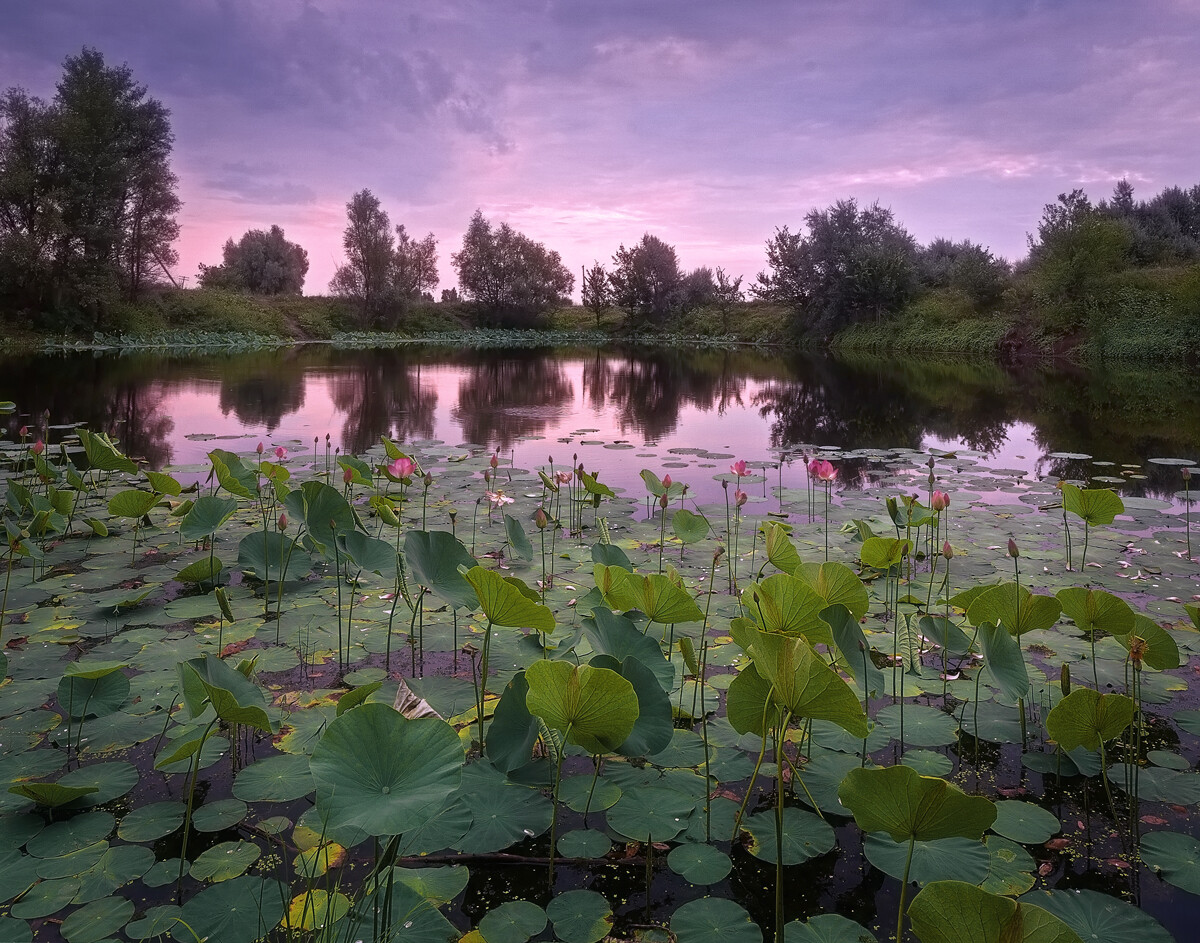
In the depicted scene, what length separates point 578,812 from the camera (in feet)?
5.82

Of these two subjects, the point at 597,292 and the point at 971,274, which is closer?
the point at 971,274

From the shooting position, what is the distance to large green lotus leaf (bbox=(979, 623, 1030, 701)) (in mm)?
1906

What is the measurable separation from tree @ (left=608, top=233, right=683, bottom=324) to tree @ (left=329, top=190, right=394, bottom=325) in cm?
1621

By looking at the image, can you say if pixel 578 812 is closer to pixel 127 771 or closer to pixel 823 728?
pixel 823 728

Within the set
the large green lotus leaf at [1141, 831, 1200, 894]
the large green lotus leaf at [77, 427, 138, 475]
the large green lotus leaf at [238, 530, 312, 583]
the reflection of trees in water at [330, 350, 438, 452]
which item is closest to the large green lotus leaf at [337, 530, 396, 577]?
the large green lotus leaf at [238, 530, 312, 583]

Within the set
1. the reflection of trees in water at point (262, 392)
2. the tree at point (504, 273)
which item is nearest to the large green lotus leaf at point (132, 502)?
the reflection of trees in water at point (262, 392)

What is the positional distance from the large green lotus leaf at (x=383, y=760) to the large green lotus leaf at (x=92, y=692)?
1196mm

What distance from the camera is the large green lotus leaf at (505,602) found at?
175 centimetres

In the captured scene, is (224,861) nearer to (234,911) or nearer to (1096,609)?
(234,911)

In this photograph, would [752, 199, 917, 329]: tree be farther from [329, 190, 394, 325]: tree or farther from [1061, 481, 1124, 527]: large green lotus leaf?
[1061, 481, 1124, 527]: large green lotus leaf

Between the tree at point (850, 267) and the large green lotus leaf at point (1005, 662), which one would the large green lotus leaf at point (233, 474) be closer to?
the large green lotus leaf at point (1005, 662)

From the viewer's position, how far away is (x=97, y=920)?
1.38 metres

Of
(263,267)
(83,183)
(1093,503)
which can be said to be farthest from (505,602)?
(263,267)

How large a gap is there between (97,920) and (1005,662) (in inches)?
86.0
